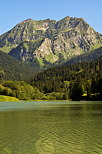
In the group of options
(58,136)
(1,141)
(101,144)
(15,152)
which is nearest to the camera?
(15,152)

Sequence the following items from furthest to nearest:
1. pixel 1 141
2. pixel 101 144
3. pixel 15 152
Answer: pixel 1 141 < pixel 101 144 < pixel 15 152

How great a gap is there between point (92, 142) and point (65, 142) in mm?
4252

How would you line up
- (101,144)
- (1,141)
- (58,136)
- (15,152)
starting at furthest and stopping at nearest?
(58,136) → (1,141) → (101,144) → (15,152)

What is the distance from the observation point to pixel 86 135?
42.3m

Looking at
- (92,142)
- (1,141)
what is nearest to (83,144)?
(92,142)

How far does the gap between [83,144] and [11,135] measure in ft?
50.0

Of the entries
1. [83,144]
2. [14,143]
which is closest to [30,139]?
[14,143]

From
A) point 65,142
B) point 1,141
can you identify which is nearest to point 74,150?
point 65,142

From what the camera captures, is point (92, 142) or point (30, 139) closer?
point (92, 142)

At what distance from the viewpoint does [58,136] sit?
41.7 metres

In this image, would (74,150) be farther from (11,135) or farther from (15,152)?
(11,135)

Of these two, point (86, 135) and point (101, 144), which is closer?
point (101, 144)

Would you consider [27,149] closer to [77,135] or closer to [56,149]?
[56,149]

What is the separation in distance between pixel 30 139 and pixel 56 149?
334 inches
